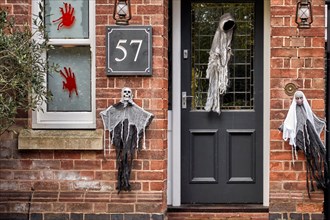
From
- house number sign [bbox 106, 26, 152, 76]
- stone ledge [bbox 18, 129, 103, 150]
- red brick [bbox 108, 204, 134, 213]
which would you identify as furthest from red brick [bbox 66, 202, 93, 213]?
house number sign [bbox 106, 26, 152, 76]

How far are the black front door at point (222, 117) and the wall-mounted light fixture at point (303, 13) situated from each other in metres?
0.75

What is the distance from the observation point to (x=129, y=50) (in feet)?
24.4

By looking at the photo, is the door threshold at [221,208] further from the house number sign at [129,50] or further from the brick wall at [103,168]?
the house number sign at [129,50]

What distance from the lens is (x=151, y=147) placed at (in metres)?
7.50

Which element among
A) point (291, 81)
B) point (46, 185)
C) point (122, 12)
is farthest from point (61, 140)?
point (291, 81)

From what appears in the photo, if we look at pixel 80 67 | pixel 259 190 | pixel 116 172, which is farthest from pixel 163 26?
pixel 259 190

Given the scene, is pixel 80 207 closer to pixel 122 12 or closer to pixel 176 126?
pixel 176 126

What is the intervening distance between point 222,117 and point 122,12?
1.72 m

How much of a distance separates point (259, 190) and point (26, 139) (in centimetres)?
269

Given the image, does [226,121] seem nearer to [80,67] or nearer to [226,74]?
[226,74]

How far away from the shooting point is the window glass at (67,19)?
767cm

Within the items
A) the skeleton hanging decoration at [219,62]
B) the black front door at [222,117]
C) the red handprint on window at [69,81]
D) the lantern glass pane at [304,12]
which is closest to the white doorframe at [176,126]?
the black front door at [222,117]

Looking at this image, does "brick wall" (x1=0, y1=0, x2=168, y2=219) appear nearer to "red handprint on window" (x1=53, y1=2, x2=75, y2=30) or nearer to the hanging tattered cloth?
the hanging tattered cloth

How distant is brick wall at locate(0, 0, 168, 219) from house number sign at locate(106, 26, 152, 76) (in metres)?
0.07
